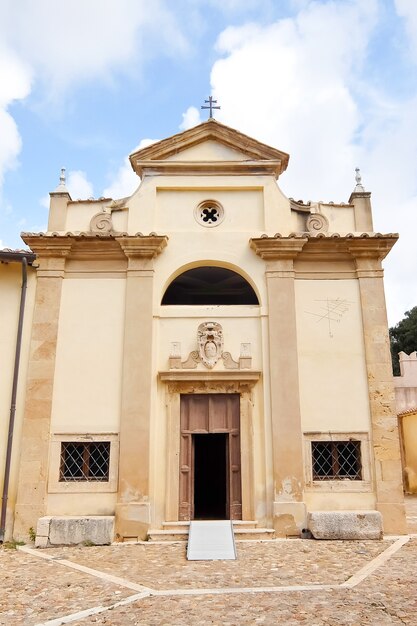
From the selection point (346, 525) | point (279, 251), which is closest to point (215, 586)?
point (346, 525)

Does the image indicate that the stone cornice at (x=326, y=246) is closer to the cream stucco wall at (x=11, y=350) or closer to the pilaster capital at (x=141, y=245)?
the pilaster capital at (x=141, y=245)

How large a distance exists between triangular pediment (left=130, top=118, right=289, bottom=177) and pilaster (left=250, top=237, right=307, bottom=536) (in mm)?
1880

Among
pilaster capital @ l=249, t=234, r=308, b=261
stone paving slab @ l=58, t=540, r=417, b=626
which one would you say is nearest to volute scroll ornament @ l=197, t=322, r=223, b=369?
pilaster capital @ l=249, t=234, r=308, b=261

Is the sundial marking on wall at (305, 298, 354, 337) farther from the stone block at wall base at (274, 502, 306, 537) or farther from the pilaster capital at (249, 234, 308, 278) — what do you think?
the stone block at wall base at (274, 502, 306, 537)

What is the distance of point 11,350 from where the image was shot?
980 cm

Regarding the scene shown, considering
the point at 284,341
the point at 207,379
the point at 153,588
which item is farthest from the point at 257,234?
the point at 153,588

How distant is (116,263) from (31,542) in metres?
5.31

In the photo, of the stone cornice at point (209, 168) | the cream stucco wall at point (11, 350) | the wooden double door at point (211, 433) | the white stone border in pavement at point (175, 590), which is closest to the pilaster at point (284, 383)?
the wooden double door at point (211, 433)

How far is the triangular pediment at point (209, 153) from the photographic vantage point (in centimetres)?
1080

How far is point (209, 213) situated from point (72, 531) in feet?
21.7

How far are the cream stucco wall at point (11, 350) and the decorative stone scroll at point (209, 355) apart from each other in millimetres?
2842

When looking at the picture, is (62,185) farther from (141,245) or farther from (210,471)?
(210,471)

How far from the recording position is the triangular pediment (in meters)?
10.8

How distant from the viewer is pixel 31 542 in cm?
870
